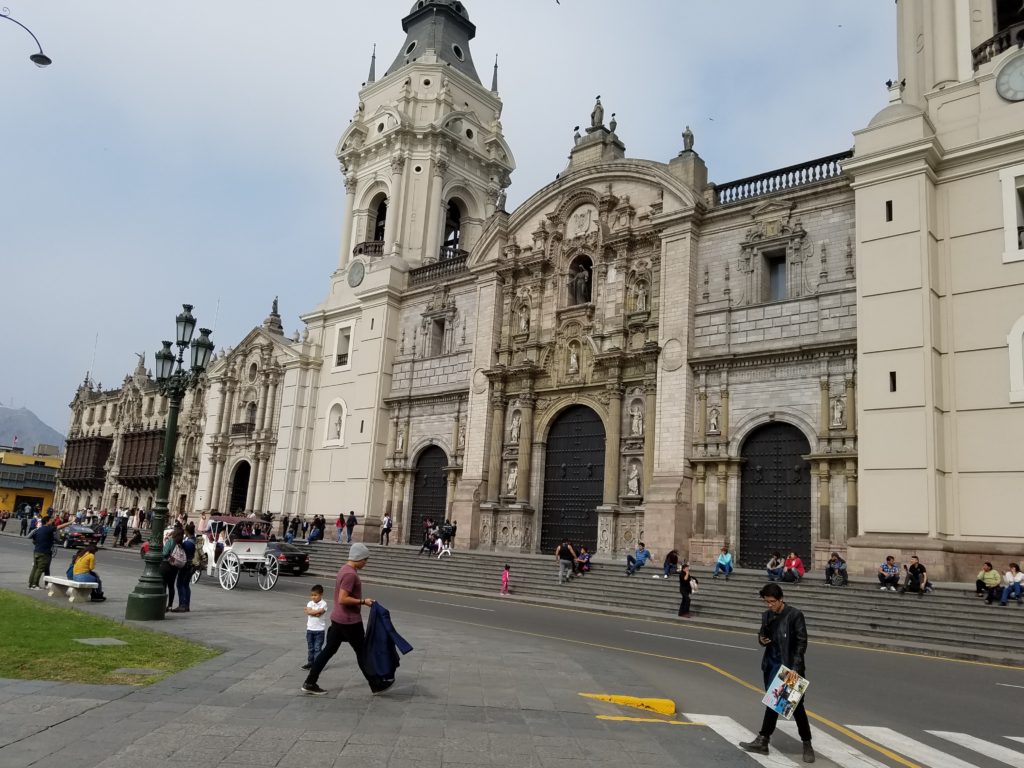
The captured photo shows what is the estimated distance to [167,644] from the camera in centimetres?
1126

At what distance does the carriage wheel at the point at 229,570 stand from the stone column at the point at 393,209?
22353mm

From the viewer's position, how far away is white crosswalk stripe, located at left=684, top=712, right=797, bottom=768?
6.97 meters

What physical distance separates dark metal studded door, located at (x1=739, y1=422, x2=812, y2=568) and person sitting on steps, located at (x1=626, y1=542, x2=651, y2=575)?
121 inches

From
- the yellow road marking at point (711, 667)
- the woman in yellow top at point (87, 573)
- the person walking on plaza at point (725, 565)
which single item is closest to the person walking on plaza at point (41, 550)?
the woman in yellow top at point (87, 573)

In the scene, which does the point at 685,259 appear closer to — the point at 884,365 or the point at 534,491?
the point at 884,365

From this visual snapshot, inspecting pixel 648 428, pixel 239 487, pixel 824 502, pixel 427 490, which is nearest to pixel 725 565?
pixel 824 502

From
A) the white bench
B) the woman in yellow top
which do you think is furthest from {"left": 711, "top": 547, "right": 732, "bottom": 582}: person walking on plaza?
the white bench

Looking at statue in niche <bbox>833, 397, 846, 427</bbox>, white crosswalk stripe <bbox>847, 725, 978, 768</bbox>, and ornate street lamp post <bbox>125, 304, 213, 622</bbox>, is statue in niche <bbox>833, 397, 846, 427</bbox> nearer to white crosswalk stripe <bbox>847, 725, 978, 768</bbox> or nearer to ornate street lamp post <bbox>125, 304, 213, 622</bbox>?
white crosswalk stripe <bbox>847, 725, 978, 768</bbox>

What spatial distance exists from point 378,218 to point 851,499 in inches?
1198

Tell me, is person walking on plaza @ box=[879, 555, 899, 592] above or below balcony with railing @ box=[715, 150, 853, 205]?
below

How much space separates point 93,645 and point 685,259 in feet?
74.2

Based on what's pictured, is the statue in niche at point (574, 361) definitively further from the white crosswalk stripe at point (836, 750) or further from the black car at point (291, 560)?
the white crosswalk stripe at point (836, 750)

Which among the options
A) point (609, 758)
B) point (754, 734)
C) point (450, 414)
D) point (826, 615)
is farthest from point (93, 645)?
point (450, 414)

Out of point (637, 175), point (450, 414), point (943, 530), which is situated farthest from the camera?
point (450, 414)
